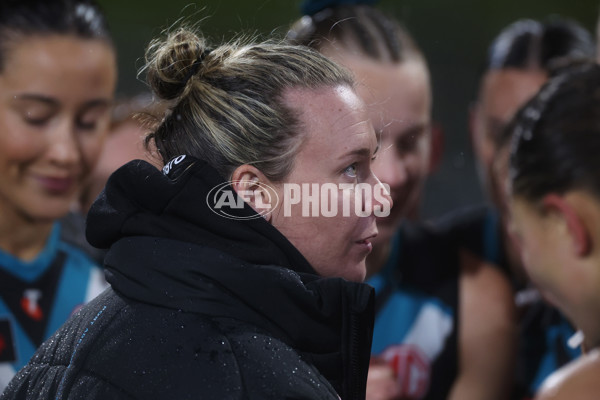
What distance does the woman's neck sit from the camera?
4.64ft

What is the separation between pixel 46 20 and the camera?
1392 millimetres

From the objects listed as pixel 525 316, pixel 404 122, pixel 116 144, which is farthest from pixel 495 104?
pixel 116 144

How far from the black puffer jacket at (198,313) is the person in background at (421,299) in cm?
73

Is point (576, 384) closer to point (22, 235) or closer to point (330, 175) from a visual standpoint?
point (330, 175)

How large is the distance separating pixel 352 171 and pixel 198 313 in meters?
0.22

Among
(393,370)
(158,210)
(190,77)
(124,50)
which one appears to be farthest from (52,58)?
(393,370)

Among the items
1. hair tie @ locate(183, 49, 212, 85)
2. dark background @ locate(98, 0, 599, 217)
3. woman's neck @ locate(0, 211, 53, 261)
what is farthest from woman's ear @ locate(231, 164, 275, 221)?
woman's neck @ locate(0, 211, 53, 261)

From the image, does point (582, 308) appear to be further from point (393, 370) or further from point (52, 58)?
point (52, 58)

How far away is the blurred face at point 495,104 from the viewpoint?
1.92 metres

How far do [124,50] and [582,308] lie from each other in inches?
36.4

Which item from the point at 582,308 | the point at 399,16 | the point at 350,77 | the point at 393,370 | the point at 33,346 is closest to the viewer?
the point at 350,77

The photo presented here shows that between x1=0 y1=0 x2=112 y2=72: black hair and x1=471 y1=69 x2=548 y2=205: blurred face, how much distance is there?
1008 mm

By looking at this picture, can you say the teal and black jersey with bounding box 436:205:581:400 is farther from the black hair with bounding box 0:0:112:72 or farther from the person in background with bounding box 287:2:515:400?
the black hair with bounding box 0:0:112:72

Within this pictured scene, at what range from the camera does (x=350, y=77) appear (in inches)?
33.3
